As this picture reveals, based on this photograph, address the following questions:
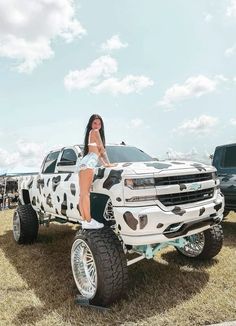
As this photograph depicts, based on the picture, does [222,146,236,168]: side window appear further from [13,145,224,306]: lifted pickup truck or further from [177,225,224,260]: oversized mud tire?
[13,145,224,306]: lifted pickup truck

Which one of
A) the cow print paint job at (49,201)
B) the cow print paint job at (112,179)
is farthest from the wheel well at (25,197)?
the cow print paint job at (112,179)

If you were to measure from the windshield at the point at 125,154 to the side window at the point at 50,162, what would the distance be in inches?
53.5

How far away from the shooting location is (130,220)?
A: 4.09 meters

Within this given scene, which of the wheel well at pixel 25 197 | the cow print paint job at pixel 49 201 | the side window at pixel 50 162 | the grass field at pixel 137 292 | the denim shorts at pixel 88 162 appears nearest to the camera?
the grass field at pixel 137 292

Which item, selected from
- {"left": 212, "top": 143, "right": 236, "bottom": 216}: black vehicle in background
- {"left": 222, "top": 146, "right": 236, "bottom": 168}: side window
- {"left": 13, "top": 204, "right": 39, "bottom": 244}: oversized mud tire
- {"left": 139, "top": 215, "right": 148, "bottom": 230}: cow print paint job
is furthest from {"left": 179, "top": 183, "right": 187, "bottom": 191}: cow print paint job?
{"left": 222, "top": 146, "right": 236, "bottom": 168}: side window

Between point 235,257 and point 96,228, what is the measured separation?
9.79 feet

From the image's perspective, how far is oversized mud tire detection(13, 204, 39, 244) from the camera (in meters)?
7.60

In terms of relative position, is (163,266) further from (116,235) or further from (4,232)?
(4,232)

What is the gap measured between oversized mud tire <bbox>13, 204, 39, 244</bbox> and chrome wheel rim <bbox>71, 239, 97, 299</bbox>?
307 centimetres

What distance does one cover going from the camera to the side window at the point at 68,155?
6.03 m

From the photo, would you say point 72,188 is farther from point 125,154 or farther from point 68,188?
point 125,154

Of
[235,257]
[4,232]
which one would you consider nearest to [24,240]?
[4,232]

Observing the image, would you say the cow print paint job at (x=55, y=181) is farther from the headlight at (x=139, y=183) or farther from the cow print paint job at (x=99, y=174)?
the headlight at (x=139, y=183)

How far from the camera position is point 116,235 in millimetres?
4551
